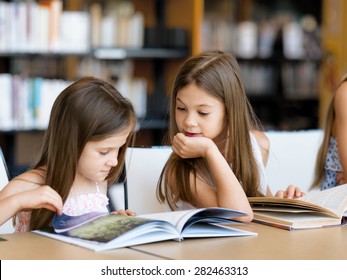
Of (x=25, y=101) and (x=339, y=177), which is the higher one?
(x=25, y=101)

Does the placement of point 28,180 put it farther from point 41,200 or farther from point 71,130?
point 41,200

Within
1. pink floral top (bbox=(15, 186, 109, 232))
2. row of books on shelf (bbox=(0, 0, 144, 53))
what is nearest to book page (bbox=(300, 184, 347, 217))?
pink floral top (bbox=(15, 186, 109, 232))

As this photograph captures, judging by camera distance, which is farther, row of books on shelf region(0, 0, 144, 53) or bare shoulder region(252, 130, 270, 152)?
row of books on shelf region(0, 0, 144, 53)

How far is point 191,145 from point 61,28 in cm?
257

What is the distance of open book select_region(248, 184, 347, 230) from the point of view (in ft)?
6.14

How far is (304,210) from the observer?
192cm

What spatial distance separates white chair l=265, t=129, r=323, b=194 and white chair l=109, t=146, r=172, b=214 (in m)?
0.51

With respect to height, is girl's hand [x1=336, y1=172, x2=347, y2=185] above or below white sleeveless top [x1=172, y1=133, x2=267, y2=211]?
below

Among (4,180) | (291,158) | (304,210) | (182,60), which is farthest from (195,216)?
(182,60)

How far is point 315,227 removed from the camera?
1.87 metres

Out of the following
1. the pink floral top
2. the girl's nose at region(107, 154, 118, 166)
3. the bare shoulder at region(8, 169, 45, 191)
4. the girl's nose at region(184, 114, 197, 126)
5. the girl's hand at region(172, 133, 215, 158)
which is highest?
the girl's nose at region(184, 114, 197, 126)

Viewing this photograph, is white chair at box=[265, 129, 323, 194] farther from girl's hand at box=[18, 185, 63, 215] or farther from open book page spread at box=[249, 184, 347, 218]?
girl's hand at box=[18, 185, 63, 215]

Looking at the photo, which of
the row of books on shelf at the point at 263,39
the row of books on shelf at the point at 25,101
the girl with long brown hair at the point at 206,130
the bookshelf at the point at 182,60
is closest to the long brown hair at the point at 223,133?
the girl with long brown hair at the point at 206,130
